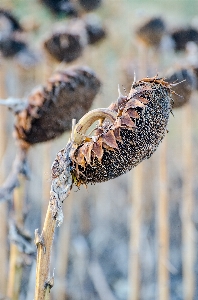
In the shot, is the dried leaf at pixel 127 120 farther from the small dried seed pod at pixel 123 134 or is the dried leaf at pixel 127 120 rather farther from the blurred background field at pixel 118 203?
the blurred background field at pixel 118 203

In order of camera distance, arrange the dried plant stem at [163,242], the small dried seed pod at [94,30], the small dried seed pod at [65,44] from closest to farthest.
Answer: the small dried seed pod at [65,44]
the dried plant stem at [163,242]
the small dried seed pod at [94,30]

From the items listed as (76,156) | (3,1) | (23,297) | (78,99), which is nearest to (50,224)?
(76,156)

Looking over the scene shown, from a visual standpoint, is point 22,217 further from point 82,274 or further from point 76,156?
point 82,274

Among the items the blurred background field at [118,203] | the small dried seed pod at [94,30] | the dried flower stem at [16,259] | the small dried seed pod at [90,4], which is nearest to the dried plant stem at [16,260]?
the dried flower stem at [16,259]

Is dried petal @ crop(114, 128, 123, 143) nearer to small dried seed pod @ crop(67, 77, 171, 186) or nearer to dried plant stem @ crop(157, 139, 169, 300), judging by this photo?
small dried seed pod @ crop(67, 77, 171, 186)

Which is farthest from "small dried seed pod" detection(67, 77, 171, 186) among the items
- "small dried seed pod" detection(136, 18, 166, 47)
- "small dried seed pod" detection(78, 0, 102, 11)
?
"small dried seed pod" detection(78, 0, 102, 11)

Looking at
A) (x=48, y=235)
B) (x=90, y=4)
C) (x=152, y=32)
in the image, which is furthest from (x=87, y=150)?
(x=90, y=4)
